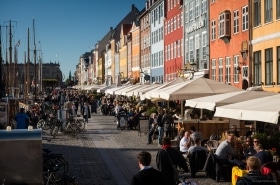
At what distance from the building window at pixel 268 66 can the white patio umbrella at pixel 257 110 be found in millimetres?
16067

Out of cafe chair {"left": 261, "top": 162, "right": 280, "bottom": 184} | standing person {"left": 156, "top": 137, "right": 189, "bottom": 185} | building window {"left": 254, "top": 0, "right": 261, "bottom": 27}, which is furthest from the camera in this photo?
building window {"left": 254, "top": 0, "right": 261, "bottom": 27}

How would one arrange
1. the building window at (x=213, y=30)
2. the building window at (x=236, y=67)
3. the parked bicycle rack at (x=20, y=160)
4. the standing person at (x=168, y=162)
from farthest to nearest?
the building window at (x=213, y=30) < the building window at (x=236, y=67) < the standing person at (x=168, y=162) < the parked bicycle rack at (x=20, y=160)

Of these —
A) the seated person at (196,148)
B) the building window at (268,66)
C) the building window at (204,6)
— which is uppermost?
the building window at (204,6)

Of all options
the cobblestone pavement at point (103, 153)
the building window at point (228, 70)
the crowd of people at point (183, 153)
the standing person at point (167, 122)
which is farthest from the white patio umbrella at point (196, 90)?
the building window at point (228, 70)

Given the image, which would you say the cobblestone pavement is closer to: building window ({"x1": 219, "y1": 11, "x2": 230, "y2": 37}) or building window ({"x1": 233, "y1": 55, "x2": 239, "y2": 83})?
building window ({"x1": 233, "y1": 55, "x2": 239, "y2": 83})

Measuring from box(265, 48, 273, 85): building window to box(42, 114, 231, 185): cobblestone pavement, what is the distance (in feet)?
24.6

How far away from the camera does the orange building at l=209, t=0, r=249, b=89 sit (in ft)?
119

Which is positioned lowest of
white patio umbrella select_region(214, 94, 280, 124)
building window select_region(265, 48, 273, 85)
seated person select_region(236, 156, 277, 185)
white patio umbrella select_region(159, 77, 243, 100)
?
seated person select_region(236, 156, 277, 185)

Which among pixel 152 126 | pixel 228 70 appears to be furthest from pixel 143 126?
pixel 228 70

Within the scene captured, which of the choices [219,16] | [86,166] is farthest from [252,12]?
[86,166]

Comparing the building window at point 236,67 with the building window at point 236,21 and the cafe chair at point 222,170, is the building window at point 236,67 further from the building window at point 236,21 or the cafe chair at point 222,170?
the cafe chair at point 222,170

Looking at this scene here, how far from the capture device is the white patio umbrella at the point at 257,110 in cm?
1225

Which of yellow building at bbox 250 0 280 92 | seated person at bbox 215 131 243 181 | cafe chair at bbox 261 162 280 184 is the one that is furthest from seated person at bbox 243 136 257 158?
yellow building at bbox 250 0 280 92

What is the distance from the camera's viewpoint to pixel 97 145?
25.8 m
